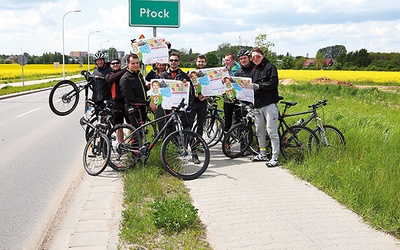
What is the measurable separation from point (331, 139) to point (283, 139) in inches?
31.9

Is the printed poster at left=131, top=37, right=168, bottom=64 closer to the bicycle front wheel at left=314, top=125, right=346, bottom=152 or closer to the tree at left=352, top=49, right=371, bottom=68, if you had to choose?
the bicycle front wheel at left=314, top=125, right=346, bottom=152

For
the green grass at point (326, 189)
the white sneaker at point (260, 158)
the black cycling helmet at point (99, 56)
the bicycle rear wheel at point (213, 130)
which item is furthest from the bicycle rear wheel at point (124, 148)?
the bicycle rear wheel at point (213, 130)

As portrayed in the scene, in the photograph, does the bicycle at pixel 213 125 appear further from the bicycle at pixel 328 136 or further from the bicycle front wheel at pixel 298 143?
the bicycle at pixel 328 136

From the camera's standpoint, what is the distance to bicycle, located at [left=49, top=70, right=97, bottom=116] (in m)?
6.80

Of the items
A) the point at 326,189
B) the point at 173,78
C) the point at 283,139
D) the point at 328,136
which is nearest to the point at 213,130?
the point at 283,139

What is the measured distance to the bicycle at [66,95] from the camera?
6801mm

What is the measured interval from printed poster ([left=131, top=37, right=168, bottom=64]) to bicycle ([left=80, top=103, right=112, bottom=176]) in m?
1.81

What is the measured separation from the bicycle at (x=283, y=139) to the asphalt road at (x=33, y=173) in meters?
Result: 2.75

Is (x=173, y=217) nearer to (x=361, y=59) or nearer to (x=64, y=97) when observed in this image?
(x=64, y=97)

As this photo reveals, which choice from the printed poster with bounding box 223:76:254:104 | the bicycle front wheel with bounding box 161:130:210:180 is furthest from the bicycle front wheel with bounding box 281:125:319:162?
the bicycle front wheel with bounding box 161:130:210:180

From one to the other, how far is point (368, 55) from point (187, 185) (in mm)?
79065

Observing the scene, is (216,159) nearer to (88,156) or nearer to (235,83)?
(235,83)

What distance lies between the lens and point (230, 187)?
217 inches

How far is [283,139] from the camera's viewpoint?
23.1 feet
